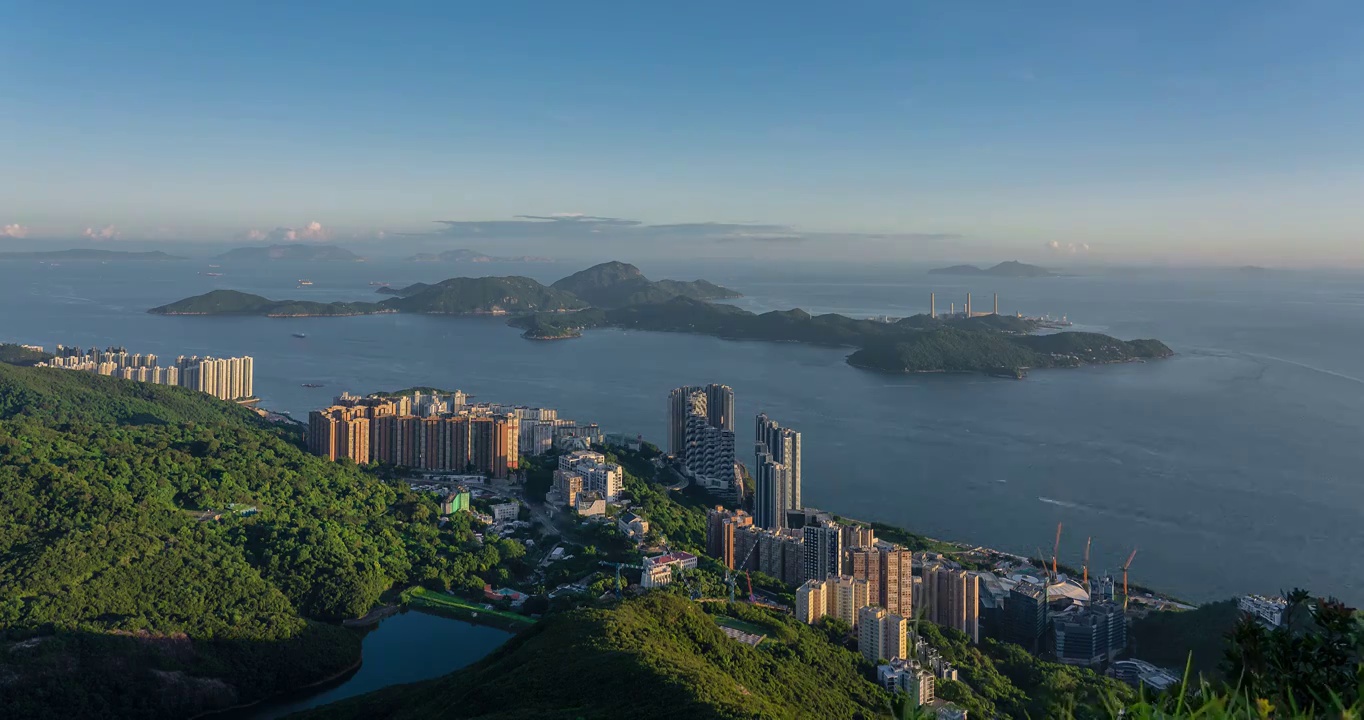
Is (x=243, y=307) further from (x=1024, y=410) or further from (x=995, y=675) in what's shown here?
(x=995, y=675)

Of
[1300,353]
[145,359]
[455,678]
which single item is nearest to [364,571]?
[455,678]

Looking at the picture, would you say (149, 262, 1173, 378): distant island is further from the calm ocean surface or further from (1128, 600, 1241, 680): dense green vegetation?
(1128, 600, 1241, 680): dense green vegetation

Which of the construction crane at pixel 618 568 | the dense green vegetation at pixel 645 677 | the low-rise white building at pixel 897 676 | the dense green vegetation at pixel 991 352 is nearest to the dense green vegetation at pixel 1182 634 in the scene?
the low-rise white building at pixel 897 676

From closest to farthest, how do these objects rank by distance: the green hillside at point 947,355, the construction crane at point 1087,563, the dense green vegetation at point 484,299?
the construction crane at point 1087,563
the green hillside at point 947,355
the dense green vegetation at point 484,299

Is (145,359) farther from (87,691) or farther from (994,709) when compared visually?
(994,709)

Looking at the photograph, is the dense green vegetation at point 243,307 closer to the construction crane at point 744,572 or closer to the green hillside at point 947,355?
the green hillside at point 947,355

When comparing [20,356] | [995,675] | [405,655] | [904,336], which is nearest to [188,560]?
[405,655]
